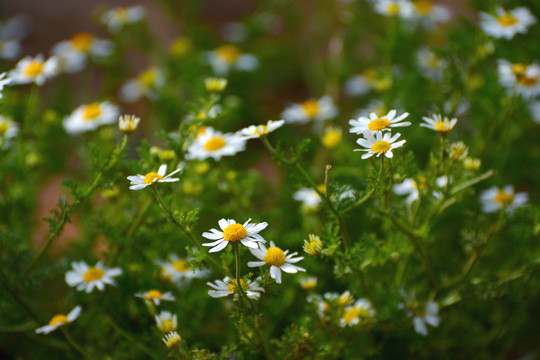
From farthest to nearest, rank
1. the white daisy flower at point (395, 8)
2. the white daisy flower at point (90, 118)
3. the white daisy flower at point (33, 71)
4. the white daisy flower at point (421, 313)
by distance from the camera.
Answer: the white daisy flower at point (395, 8), the white daisy flower at point (90, 118), the white daisy flower at point (33, 71), the white daisy flower at point (421, 313)

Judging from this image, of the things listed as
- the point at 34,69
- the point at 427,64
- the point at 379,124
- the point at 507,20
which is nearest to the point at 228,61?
the point at 427,64

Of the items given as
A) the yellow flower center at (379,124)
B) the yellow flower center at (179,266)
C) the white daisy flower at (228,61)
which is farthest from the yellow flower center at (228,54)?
the yellow flower center at (379,124)

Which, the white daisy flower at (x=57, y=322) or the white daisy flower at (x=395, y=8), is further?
the white daisy flower at (x=395, y=8)

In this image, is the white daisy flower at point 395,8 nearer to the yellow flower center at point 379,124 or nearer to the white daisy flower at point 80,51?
the yellow flower center at point 379,124

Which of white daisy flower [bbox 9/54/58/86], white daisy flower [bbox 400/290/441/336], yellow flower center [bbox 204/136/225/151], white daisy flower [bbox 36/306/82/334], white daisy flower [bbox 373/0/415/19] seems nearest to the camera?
white daisy flower [bbox 36/306/82/334]

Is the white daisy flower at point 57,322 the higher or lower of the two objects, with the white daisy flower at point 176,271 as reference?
higher

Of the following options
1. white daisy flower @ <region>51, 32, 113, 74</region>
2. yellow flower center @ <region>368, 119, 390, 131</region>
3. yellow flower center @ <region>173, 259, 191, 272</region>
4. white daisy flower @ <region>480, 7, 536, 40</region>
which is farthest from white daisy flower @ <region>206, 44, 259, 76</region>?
yellow flower center @ <region>368, 119, 390, 131</region>

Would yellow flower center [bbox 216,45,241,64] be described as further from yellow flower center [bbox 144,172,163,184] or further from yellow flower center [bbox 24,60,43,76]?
yellow flower center [bbox 144,172,163,184]
